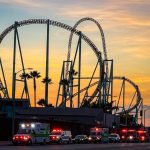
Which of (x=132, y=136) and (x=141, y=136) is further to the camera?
(x=141, y=136)

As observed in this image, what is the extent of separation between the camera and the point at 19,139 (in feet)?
221

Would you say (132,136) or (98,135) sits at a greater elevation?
(132,136)

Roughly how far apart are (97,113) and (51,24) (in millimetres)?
27915

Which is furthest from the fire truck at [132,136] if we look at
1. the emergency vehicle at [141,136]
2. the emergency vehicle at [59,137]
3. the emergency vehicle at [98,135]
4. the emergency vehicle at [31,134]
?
the emergency vehicle at [31,134]

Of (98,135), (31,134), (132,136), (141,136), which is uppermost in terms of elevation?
(141,136)

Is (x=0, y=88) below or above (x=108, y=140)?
above

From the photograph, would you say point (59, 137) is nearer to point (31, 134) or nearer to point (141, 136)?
point (31, 134)

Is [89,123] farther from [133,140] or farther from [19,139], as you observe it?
[19,139]

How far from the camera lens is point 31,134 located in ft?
227

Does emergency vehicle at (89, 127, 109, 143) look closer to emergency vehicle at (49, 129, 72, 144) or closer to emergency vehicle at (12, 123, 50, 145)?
emergency vehicle at (49, 129, 72, 144)

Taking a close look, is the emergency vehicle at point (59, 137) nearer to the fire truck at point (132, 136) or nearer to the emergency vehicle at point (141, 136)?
the fire truck at point (132, 136)

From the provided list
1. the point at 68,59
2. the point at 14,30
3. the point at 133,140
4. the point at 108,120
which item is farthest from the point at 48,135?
the point at 108,120

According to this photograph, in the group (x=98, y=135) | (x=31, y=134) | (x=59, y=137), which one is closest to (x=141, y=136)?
(x=98, y=135)

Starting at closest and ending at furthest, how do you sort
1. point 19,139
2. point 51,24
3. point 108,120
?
point 19,139, point 51,24, point 108,120
